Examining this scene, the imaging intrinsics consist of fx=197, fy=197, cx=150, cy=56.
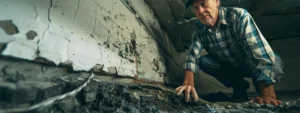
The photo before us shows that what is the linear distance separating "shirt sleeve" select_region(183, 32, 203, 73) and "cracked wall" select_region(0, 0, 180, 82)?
1.20ft

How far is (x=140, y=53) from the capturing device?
1692mm

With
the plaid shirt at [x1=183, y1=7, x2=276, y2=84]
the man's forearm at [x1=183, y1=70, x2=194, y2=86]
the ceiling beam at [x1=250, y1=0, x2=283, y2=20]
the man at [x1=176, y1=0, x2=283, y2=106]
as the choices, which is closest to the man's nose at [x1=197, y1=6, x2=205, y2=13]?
the man at [x1=176, y1=0, x2=283, y2=106]

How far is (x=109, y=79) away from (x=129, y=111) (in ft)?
0.84

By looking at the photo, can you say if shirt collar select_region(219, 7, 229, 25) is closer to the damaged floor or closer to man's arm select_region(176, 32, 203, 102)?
man's arm select_region(176, 32, 203, 102)

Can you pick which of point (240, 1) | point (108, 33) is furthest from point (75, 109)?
point (240, 1)

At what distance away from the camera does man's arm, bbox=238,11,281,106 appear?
1.22m

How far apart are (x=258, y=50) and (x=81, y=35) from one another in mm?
1135

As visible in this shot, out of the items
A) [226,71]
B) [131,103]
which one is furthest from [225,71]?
[131,103]

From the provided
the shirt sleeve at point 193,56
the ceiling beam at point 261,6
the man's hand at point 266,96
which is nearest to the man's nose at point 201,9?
the shirt sleeve at point 193,56

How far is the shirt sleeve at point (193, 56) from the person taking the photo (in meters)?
1.62

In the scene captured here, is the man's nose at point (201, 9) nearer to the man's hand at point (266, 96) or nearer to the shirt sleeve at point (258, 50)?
the shirt sleeve at point (258, 50)

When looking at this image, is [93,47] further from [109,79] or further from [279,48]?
[279,48]

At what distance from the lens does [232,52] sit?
5.84 feet

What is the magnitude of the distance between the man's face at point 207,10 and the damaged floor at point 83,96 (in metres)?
0.71
